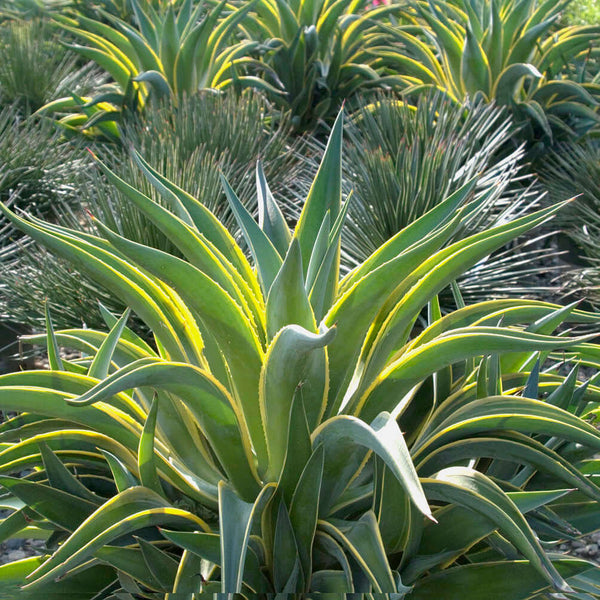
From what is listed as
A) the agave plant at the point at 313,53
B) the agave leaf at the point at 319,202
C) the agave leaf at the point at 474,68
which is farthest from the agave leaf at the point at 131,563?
the agave plant at the point at 313,53

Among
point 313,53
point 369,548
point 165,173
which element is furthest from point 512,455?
point 313,53

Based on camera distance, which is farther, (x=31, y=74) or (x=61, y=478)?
(x=31, y=74)

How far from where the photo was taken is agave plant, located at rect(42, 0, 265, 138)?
4.49 m

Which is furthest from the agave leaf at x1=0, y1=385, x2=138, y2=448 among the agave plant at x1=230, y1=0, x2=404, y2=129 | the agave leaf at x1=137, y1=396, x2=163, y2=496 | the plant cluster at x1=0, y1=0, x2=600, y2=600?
the agave plant at x1=230, y1=0, x2=404, y2=129

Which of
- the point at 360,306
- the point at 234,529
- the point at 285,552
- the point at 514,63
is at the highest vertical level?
the point at 514,63

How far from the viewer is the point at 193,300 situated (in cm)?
145

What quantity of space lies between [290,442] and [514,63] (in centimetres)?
355

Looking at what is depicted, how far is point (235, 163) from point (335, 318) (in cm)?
234

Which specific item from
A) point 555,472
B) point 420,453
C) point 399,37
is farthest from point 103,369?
point 399,37

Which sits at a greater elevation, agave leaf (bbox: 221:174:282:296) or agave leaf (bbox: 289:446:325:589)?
agave leaf (bbox: 221:174:282:296)

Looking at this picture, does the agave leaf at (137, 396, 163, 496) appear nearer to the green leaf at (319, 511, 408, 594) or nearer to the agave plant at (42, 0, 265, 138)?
the green leaf at (319, 511, 408, 594)

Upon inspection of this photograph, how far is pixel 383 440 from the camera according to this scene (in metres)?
1.29

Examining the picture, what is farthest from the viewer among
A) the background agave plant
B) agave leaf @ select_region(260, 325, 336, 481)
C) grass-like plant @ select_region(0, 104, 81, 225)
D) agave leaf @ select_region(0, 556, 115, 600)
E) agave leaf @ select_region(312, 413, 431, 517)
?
grass-like plant @ select_region(0, 104, 81, 225)

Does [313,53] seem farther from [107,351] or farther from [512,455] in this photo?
[512,455]
